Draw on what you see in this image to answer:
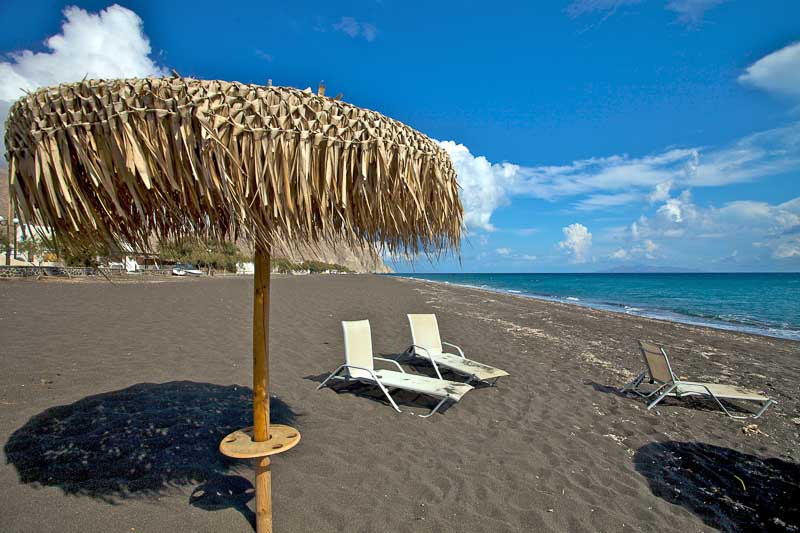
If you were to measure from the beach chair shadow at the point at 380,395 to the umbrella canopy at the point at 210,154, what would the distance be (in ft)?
10.5

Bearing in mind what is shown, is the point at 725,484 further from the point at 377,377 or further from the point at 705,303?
the point at 705,303

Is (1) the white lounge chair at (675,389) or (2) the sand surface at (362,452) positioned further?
(1) the white lounge chair at (675,389)

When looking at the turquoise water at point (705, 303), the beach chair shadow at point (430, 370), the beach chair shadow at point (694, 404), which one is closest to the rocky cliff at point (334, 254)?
the beach chair shadow at point (430, 370)

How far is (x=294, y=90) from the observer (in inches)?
76.5

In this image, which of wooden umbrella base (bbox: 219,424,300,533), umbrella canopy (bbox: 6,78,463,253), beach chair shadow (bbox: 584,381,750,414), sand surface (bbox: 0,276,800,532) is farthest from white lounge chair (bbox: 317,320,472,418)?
umbrella canopy (bbox: 6,78,463,253)

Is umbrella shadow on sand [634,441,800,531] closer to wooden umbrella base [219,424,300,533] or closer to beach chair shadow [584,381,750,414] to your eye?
beach chair shadow [584,381,750,414]

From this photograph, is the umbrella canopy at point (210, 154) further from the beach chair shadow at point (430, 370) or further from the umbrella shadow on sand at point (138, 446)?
the beach chair shadow at point (430, 370)

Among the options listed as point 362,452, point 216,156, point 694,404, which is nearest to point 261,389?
point 216,156

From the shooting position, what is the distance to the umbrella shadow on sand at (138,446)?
9.23 ft

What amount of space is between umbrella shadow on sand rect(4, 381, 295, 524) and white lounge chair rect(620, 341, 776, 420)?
14.6ft

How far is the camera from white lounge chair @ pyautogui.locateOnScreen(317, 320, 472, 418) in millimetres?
4457

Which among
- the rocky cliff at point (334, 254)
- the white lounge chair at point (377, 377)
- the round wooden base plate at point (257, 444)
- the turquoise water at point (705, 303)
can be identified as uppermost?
the rocky cliff at point (334, 254)

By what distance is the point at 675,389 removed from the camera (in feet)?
17.0

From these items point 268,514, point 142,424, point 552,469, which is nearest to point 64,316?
point 142,424
